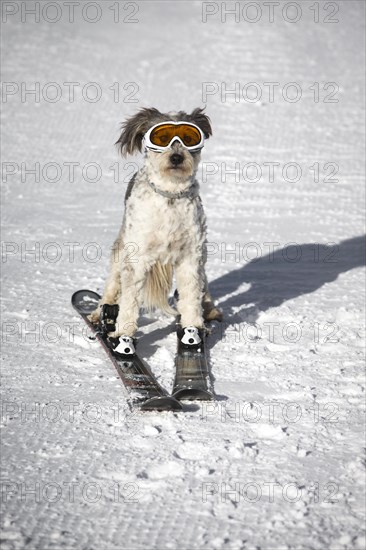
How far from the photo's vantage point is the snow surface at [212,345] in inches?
165

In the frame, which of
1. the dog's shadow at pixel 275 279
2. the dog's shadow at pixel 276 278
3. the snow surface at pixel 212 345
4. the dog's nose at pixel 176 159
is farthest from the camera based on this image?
the dog's shadow at pixel 276 278

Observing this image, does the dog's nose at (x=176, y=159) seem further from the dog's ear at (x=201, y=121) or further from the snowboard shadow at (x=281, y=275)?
the snowboard shadow at (x=281, y=275)

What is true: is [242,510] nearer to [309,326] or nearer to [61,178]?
[309,326]

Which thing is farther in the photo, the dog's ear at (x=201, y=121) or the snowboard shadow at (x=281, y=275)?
the snowboard shadow at (x=281, y=275)

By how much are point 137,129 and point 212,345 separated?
1941 mm

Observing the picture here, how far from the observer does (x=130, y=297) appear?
6.26 meters

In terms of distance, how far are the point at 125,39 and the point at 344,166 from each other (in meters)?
7.94

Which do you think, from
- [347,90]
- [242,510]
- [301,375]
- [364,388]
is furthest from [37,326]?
[347,90]

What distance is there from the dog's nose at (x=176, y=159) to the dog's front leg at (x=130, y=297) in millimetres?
851

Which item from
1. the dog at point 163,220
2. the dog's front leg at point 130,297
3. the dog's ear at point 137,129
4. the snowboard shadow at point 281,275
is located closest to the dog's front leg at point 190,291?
the dog at point 163,220

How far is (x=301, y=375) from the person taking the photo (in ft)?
19.9

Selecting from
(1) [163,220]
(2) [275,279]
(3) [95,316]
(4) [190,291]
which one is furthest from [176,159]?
(2) [275,279]

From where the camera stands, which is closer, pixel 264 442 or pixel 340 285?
pixel 264 442

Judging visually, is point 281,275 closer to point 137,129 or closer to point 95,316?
point 95,316
